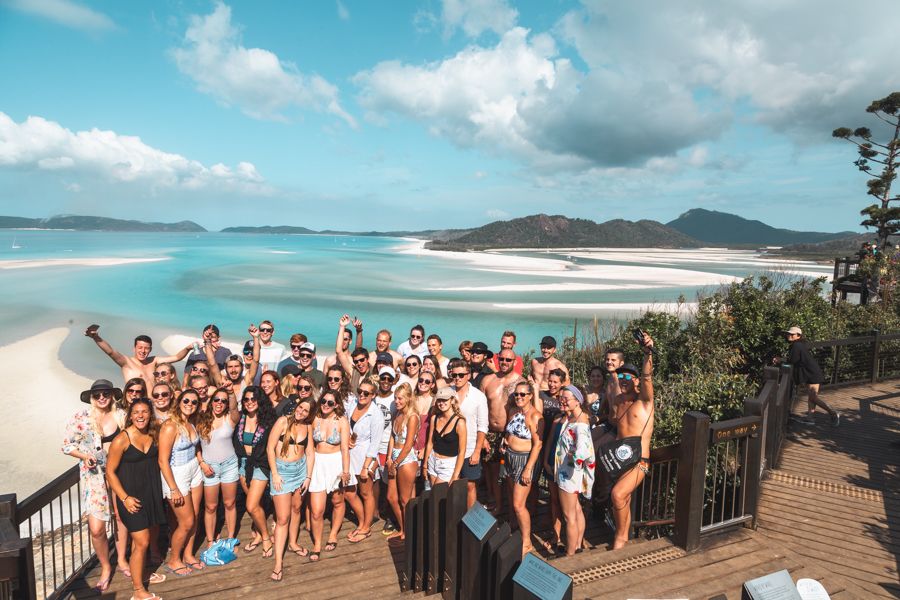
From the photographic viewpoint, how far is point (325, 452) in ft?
17.9

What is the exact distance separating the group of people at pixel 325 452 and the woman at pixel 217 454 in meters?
0.01

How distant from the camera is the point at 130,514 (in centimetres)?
466

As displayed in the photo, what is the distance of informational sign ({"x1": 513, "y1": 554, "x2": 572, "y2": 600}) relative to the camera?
265 cm

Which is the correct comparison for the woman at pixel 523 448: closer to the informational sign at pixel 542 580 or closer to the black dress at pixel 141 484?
the informational sign at pixel 542 580

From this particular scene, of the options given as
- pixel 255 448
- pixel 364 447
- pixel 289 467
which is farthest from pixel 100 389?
pixel 364 447

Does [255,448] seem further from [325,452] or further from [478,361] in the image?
[478,361]

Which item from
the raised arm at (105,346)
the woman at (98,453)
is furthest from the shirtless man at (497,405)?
the raised arm at (105,346)

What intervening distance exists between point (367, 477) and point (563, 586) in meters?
3.40

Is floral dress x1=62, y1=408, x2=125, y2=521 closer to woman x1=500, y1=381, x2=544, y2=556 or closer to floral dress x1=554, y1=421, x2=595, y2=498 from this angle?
woman x1=500, y1=381, x2=544, y2=556

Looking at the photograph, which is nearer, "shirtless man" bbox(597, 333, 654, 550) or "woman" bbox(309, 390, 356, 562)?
"shirtless man" bbox(597, 333, 654, 550)

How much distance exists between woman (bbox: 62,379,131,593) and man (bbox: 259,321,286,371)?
3055 millimetres

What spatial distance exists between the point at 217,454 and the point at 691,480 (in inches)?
185

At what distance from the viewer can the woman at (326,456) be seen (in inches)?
214

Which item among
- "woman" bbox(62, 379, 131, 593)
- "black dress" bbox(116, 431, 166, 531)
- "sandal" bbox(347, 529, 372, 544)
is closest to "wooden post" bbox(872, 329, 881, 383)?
"sandal" bbox(347, 529, 372, 544)
